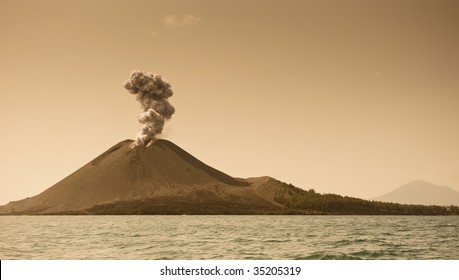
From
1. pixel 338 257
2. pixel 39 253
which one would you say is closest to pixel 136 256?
pixel 39 253

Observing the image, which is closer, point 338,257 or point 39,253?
point 338,257

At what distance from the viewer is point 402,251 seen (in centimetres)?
4369

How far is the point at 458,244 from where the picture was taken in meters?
50.7

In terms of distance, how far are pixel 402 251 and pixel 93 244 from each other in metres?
27.1
